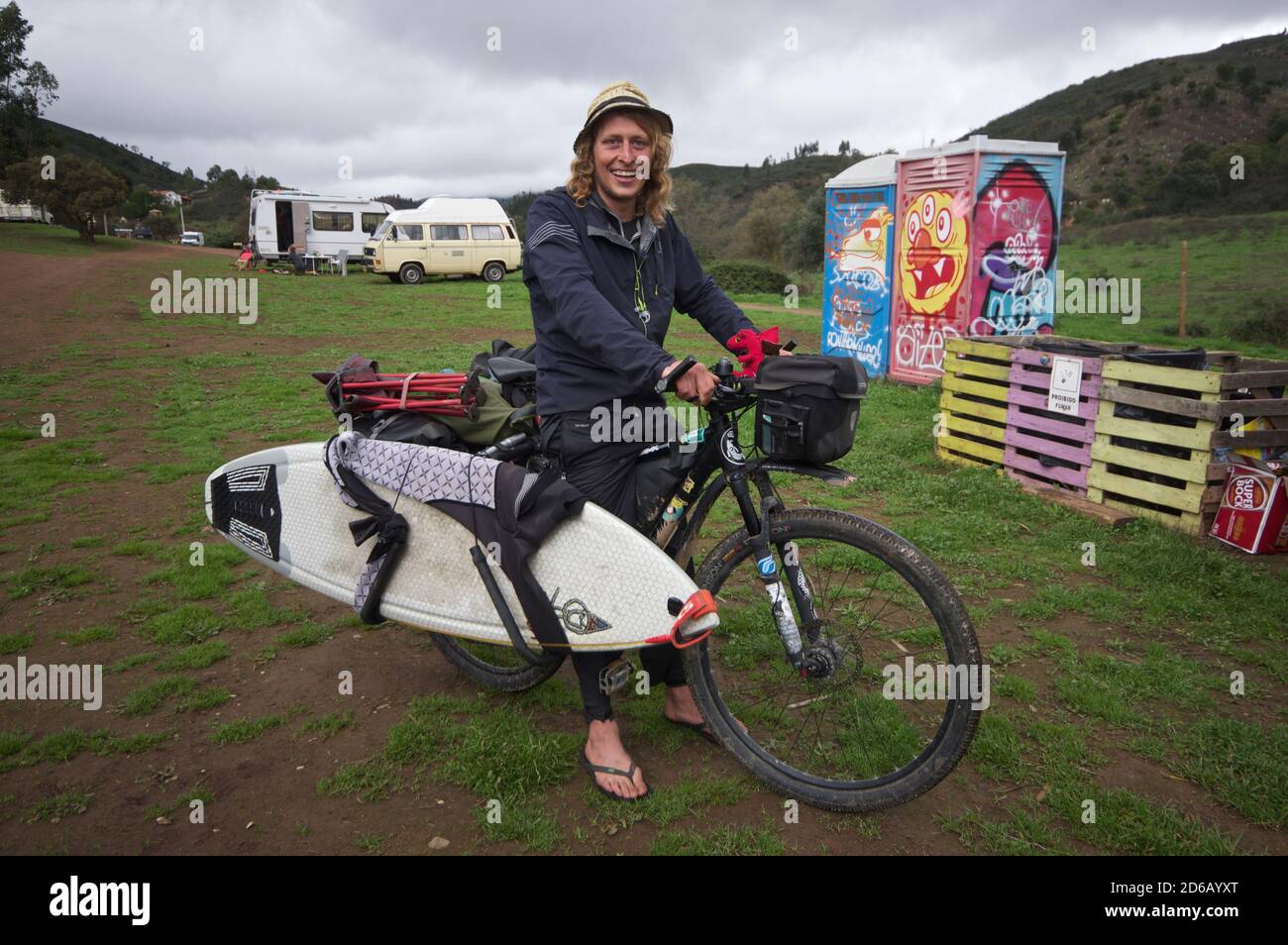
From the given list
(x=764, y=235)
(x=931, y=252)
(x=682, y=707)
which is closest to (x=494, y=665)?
(x=682, y=707)

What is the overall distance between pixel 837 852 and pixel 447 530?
1.82 m

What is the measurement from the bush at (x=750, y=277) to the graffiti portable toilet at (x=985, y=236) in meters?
17.3

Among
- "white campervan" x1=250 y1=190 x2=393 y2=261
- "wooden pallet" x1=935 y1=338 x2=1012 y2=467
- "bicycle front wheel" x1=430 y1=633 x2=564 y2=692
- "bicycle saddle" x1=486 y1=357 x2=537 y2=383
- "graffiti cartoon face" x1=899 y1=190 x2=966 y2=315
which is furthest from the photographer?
"white campervan" x1=250 y1=190 x2=393 y2=261

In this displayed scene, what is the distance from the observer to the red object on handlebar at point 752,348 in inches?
111

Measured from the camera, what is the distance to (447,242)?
2870 centimetres

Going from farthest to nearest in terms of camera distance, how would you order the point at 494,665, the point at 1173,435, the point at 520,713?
the point at 1173,435
the point at 494,665
the point at 520,713

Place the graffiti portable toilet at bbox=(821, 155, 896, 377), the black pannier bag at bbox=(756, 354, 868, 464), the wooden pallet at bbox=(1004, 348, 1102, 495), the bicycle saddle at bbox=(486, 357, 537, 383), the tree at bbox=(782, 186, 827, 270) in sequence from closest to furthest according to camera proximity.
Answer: the black pannier bag at bbox=(756, 354, 868, 464) → the bicycle saddle at bbox=(486, 357, 537, 383) → the wooden pallet at bbox=(1004, 348, 1102, 495) → the graffiti portable toilet at bbox=(821, 155, 896, 377) → the tree at bbox=(782, 186, 827, 270)

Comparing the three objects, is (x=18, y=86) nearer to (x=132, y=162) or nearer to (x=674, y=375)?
(x=674, y=375)

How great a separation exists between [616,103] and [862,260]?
9.34m

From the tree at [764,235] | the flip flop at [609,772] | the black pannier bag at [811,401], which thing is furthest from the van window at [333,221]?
the black pannier bag at [811,401]

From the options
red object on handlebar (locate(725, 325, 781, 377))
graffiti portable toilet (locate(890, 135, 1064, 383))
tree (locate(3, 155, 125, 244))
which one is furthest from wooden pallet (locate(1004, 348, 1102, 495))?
tree (locate(3, 155, 125, 244))

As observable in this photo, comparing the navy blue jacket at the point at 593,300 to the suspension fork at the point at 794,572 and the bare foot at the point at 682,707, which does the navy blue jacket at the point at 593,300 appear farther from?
the bare foot at the point at 682,707

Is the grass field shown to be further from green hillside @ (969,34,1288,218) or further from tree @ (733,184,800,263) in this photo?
green hillside @ (969,34,1288,218)

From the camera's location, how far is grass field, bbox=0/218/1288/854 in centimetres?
274
